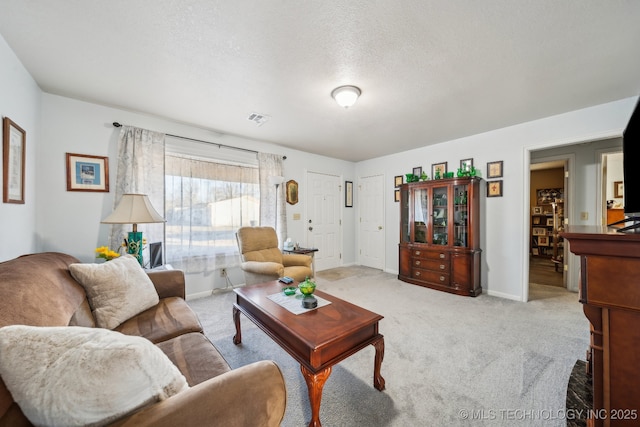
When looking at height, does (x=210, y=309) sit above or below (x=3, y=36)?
below

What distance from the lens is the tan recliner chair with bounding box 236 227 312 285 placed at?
2.76m

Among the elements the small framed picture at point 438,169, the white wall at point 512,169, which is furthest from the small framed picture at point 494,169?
the small framed picture at point 438,169

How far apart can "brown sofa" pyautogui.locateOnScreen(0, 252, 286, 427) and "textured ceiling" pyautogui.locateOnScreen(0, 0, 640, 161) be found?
1518mm

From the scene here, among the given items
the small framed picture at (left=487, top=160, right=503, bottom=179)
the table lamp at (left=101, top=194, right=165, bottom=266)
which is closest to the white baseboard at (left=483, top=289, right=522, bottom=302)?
the small framed picture at (left=487, top=160, right=503, bottom=179)

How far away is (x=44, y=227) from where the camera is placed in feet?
7.87

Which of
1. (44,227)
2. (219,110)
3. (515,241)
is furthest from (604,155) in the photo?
(44,227)

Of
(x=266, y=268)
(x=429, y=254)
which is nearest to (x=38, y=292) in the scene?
(x=266, y=268)

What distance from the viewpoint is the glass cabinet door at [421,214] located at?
12.9 feet

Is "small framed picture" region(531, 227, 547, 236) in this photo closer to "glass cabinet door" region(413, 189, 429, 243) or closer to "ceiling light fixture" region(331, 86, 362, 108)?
"glass cabinet door" region(413, 189, 429, 243)

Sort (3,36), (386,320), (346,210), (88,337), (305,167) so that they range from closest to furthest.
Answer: (88,337)
(3,36)
(386,320)
(305,167)
(346,210)

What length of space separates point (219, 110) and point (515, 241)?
164 inches

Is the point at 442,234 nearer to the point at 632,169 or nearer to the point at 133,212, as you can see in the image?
the point at 632,169

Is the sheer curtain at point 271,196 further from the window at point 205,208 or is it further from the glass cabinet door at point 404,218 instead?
the glass cabinet door at point 404,218

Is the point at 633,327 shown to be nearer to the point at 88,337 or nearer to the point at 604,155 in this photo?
the point at 88,337
